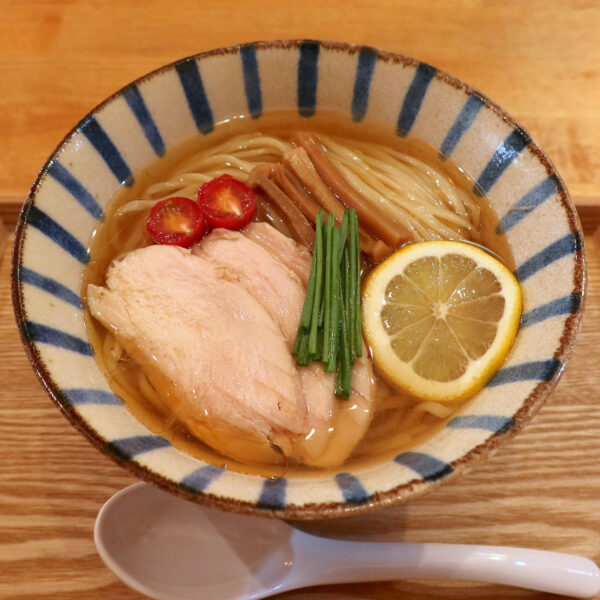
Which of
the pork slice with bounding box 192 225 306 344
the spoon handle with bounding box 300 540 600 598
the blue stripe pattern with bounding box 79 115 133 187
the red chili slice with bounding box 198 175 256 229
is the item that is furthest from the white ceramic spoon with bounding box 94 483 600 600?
the blue stripe pattern with bounding box 79 115 133 187

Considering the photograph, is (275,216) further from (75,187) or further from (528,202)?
(528,202)

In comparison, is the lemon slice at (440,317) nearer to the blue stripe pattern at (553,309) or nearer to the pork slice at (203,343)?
the blue stripe pattern at (553,309)

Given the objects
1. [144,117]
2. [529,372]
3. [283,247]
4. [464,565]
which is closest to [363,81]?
[283,247]

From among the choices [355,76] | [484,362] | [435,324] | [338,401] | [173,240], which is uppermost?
[355,76]

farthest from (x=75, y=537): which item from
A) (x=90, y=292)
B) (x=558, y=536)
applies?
(x=558, y=536)

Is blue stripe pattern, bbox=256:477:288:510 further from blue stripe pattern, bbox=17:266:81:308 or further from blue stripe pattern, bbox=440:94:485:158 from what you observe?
blue stripe pattern, bbox=440:94:485:158

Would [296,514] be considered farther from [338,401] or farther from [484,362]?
[484,362]
